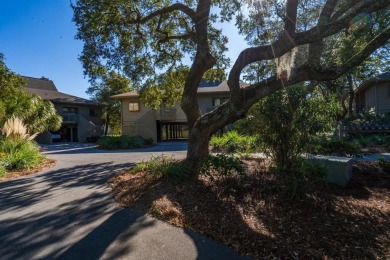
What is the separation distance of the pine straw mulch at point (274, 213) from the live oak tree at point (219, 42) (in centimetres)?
159

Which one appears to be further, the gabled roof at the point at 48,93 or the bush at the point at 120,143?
the gabled roof at the point at 48,93

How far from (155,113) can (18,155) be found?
52.2 ft

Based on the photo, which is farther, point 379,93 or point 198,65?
point 379,93

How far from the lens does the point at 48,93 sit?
102ft

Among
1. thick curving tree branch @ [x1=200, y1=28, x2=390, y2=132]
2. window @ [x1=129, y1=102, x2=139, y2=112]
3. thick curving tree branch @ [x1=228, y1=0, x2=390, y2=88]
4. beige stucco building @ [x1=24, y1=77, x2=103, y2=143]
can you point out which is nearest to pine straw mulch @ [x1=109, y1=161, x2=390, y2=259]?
thick curving tree branch @ [x1=200, y1=28, x2=390, y2=132]

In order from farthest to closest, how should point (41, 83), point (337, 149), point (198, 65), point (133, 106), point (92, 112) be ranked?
point (41, 83) → point (92, 112) → point (133, 106) → point (337, 149) → point (198, 65)

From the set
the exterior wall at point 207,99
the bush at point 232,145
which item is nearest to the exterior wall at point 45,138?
the exterior wall at point 207,99

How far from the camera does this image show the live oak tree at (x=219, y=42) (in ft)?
18.3

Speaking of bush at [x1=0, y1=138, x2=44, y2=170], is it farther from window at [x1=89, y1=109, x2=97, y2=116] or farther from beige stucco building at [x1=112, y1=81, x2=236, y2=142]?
window at [x1=89, y1=109, x2=97, y2=116]

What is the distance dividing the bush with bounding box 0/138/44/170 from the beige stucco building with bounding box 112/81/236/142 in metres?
13.3

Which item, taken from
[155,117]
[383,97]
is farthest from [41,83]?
[383,97]

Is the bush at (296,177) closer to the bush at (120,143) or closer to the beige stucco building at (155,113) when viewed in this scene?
the bush at (120,143)

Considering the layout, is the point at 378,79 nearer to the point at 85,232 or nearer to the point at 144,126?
the point at 144,126

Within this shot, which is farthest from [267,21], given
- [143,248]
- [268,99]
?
[143,248]
